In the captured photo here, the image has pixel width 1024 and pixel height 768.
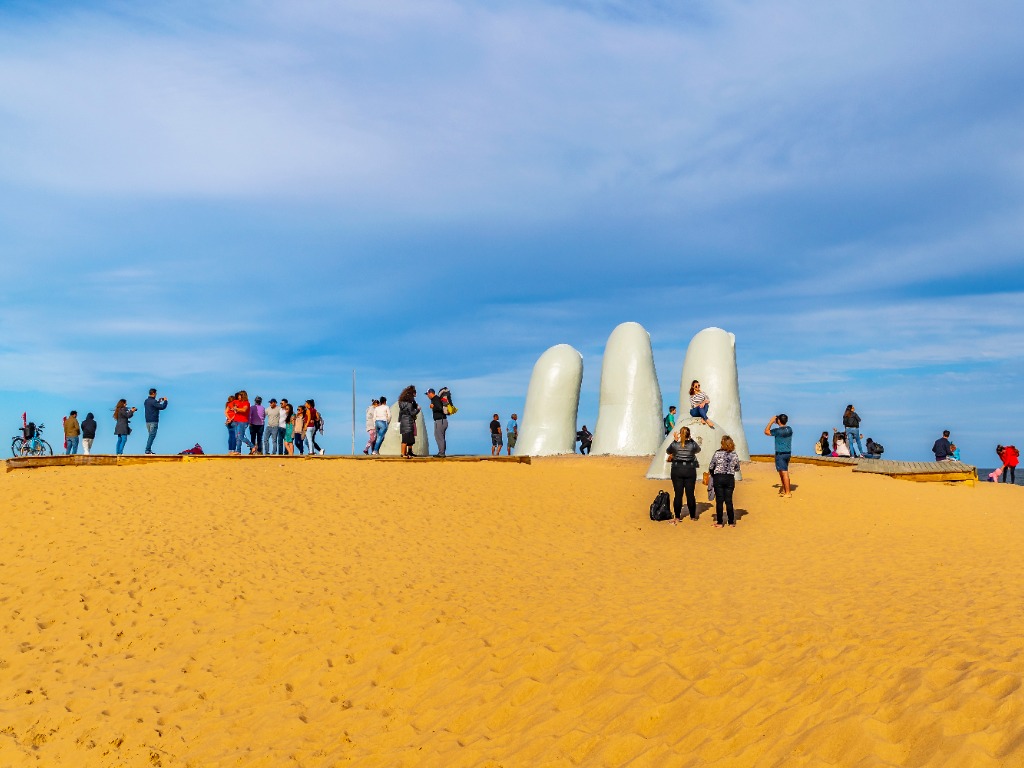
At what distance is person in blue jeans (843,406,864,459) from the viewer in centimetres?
2623

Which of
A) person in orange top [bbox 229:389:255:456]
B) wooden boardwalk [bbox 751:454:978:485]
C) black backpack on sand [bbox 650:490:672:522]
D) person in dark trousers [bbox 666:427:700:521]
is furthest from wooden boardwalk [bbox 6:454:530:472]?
wooden boardwalk [bbox 751:454:978:485]

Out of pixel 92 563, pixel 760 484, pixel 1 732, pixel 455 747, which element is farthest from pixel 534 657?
pixel 760 484

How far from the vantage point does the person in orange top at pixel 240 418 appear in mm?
19516

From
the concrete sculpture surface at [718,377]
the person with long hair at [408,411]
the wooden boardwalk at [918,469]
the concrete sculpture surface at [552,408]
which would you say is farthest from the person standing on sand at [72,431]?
the wooden boardwalk at [918,469]

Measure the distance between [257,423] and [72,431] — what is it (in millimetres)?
7153

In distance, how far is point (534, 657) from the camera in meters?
7.97

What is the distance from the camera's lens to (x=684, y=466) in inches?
567

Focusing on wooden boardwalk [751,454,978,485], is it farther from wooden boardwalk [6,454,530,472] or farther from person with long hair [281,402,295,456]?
person with long hair [281,402,295,456]

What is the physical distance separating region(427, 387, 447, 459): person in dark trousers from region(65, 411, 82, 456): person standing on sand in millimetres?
11130

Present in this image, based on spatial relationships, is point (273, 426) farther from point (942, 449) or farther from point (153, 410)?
point (942, 449)

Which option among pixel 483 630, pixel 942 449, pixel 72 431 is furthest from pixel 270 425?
pixel 942 449

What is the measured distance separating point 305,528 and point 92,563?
3274mm

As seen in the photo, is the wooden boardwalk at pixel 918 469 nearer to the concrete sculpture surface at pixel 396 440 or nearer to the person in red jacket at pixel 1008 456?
the person in red jacket at pixel 1008 456

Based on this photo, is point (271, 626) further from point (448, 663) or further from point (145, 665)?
point (448, 663)
